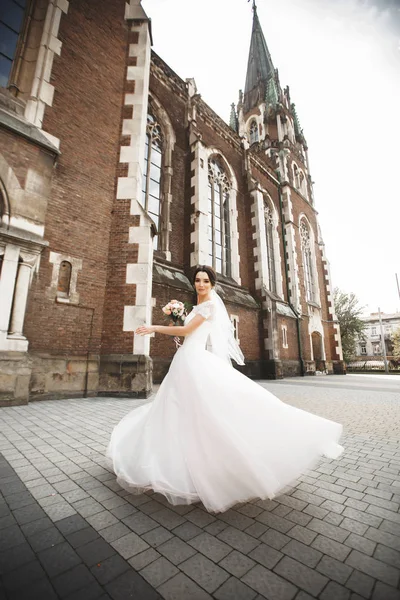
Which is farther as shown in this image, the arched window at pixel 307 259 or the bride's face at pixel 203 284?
the arched window at pixel 307 259

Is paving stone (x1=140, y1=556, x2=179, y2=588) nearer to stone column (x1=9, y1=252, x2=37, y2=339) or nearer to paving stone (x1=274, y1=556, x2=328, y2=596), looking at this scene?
paving stone (x1=274, y1=556, x2=328, y2=596)

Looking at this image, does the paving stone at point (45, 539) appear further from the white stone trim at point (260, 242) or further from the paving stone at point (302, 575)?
the white stone trim at point (260, 242)

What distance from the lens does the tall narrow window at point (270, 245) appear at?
1705 centimetres

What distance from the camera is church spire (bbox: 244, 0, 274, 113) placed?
84.9ft

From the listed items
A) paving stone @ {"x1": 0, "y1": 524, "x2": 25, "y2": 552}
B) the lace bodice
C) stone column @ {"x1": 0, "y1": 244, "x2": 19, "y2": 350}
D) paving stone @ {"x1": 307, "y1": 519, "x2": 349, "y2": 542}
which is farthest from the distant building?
paving stone @ {"x1": 0, "y1": 524, "x2": 25, "y2": 552}

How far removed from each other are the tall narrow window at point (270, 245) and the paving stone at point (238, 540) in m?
15.7

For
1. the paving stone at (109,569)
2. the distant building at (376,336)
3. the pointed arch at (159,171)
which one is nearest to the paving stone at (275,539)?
the paving stone at (109,569)

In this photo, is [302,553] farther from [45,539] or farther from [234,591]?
[45,539]

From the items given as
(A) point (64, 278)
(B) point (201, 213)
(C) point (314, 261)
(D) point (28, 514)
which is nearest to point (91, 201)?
(A) point (64, 278)

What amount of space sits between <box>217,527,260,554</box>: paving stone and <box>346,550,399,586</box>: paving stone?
1.67ft

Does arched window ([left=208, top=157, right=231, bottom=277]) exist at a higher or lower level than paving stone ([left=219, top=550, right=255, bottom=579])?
higher

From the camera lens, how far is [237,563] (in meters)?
1.45

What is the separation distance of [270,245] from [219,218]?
516 cm

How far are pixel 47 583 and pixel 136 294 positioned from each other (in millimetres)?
5917
